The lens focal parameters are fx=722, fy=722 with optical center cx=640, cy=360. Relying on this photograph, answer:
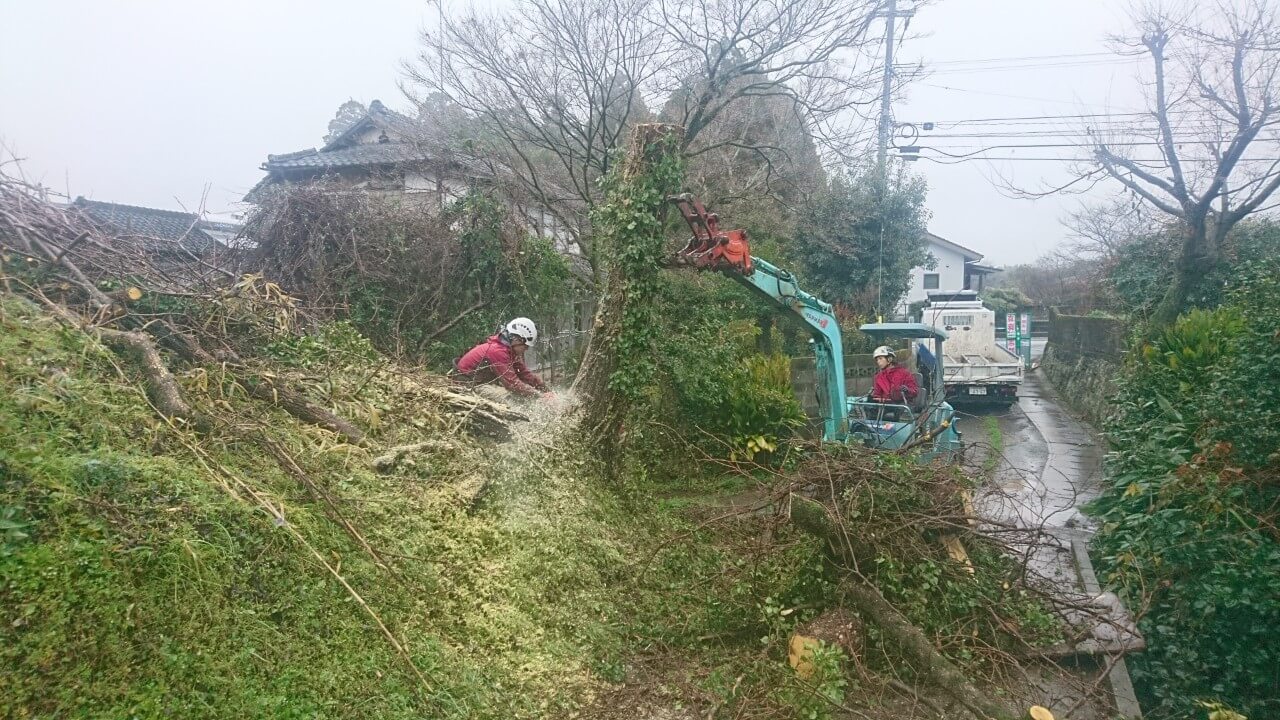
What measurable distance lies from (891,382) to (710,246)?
317cm

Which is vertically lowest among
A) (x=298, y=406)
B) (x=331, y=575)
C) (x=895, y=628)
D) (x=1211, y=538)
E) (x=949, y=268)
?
(x=895, y=628)

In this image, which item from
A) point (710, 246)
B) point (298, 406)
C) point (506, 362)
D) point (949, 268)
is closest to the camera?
point (298, 406)

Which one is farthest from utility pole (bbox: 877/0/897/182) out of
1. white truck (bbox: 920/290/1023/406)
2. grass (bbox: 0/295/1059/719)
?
grass (bbox: 0/295/1059/719)

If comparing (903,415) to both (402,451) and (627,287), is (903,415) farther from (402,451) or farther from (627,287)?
(402,451)

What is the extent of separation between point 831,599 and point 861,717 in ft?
2.85

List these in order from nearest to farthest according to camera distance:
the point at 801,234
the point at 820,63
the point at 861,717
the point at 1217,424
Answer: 1. the point at 861,717
2. the point at 1217,424
3. the point at 820,63
4. the point at 801,234

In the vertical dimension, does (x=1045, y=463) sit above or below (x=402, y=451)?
below

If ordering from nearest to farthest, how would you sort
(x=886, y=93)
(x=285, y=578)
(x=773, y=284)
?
(x=285, y=578)
(x=773, y=284)
(x=886, y=93)

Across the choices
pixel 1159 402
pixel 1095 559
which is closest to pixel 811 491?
pixel 1095 559

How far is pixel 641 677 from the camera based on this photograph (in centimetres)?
421

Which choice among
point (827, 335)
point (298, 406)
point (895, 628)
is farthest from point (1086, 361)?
point (298, 406)

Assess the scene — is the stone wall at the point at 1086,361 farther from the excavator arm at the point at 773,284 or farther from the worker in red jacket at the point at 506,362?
the worker in red jacket at the point at 506,362

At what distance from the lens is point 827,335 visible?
693cm

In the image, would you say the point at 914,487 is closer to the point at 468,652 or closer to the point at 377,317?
the point at 468,652
